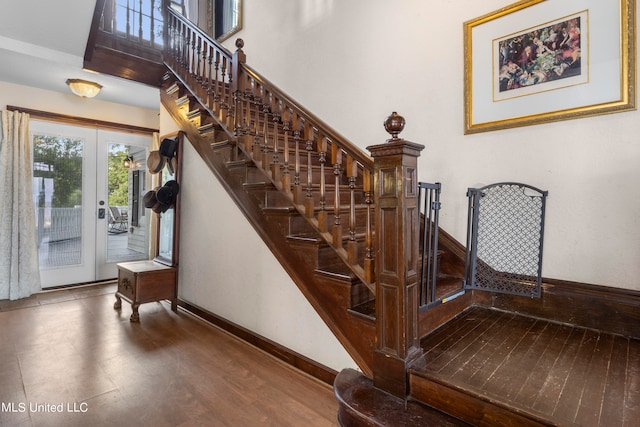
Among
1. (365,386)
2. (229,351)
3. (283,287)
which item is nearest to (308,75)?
(283,287)

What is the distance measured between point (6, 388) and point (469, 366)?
268cm

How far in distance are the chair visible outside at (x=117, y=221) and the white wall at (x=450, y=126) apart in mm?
3157

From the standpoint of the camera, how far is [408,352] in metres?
1.55

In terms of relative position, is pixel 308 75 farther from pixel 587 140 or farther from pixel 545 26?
pixel 587 140

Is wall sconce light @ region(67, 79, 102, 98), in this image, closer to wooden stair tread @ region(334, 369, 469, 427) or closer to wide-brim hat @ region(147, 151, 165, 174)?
wide-brim hat @ region(147, 151, 165, 174)

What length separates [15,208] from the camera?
392cm

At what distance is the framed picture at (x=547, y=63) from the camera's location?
180 centimetres

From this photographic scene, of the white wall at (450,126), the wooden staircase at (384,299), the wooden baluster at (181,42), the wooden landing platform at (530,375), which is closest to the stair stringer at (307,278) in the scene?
the wooden staircase at (384,299)

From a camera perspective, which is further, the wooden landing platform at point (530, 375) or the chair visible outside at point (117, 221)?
the chair visible outside at point (117, 221)

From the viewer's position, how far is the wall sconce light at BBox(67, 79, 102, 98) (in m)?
3.88

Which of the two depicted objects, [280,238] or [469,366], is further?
[280,238]

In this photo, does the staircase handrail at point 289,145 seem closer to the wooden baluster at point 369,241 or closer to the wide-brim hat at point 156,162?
the wooden baluster at point 369,241

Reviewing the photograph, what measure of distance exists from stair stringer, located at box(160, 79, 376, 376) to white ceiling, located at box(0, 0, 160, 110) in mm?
1261

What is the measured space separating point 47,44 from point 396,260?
3844mm
